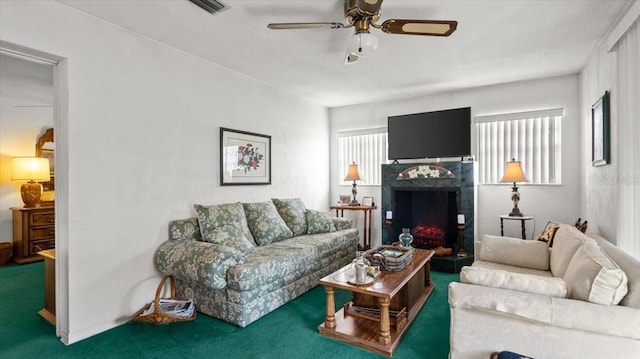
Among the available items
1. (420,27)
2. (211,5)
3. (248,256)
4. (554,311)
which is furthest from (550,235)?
(211,5)

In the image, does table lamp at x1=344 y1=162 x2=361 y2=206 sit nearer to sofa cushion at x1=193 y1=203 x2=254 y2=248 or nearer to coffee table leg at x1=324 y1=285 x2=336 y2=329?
sofa cushion at x1=193 y1=203 x2=254 y2=248

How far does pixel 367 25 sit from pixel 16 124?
5538mm

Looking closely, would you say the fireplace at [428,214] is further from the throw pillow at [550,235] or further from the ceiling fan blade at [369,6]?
the ceiling fan blade at [369,6]

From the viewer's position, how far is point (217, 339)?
7.89ft

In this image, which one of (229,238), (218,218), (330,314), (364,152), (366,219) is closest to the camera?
(330,314)

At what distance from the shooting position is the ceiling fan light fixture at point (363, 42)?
224cm

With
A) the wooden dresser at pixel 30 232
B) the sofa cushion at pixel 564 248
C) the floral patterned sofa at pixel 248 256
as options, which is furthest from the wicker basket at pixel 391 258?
the wooden dresser at pixel 30 232

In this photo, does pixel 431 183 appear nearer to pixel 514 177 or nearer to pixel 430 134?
pixel 430 134

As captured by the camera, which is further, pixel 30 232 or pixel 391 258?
pixel 30 232

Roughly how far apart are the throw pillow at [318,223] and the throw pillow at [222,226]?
1.02 m

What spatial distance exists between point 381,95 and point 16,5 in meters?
4.13

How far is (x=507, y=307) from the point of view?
1662 mm

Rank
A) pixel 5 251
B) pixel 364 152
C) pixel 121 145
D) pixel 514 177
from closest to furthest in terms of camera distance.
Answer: pixel 121 145
pixel 514 177
pixel 5 251
pixel 364 152

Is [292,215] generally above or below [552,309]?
above
